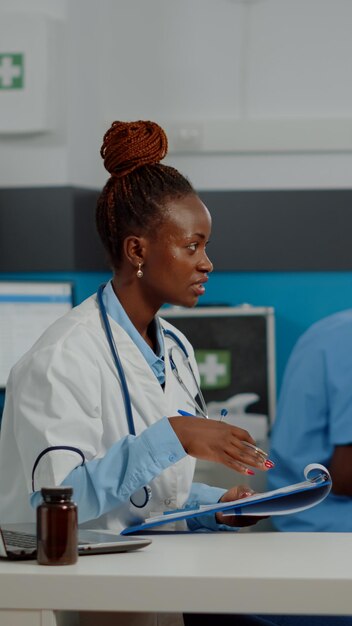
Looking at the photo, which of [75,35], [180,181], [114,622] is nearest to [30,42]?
[75,35]

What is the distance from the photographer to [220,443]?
1489 millimetres

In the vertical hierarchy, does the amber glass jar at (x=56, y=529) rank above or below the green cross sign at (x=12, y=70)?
below

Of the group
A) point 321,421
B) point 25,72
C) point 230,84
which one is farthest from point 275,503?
point 230,84

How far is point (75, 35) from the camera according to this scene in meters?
3.84

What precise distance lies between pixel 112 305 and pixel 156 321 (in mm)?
108

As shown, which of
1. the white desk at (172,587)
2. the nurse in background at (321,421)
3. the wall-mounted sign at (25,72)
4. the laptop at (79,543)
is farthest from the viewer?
the wall-mounted sign at (25,72)

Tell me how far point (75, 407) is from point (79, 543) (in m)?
0.27

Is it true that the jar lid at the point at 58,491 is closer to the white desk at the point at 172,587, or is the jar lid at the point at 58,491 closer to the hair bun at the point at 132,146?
the white desk at the point at 172,587

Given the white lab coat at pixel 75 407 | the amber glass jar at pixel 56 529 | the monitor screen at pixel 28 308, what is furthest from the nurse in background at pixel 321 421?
the amber glass jar at pixel 56 529

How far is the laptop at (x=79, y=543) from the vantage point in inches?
53.6

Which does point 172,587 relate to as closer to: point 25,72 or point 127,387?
point 127,387

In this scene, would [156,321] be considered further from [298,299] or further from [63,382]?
[298,299]

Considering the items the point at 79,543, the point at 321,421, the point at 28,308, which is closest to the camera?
the point at 79,543

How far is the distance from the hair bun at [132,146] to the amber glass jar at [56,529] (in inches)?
27.3
